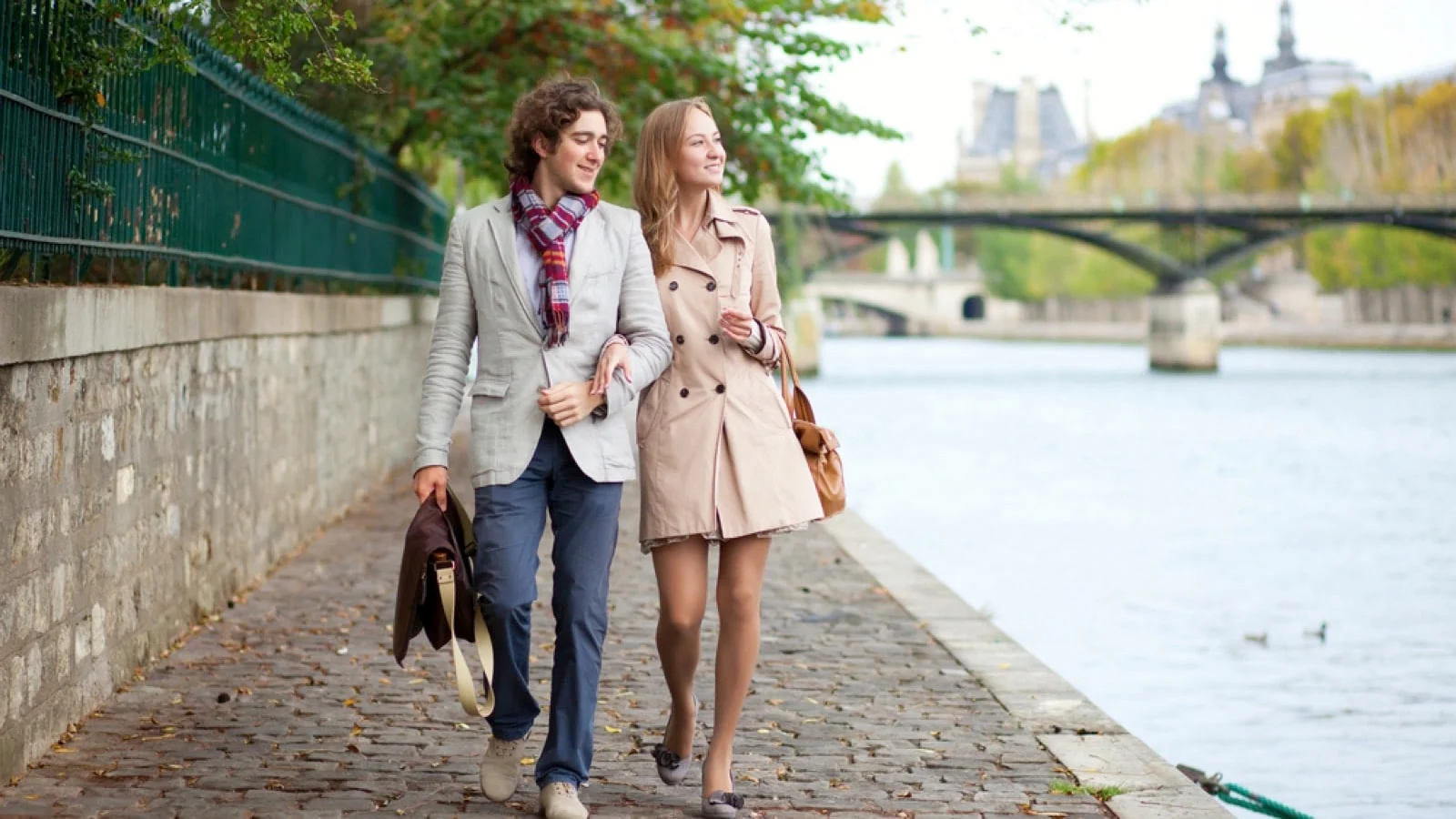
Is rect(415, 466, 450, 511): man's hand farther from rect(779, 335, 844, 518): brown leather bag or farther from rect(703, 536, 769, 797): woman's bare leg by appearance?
rect(779, 335, 844, 518): brown leather bag

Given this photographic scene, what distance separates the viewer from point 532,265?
A: 4.52 m

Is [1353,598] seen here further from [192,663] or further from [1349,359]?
[1349,359]

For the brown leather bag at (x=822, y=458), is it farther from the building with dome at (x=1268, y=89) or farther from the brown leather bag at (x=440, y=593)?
the building with dome at (x=1268, y=89)

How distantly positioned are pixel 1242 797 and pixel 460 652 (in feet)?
9.73

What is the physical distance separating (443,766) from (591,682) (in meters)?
0.80

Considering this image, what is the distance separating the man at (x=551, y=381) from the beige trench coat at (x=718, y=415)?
14 centimetres

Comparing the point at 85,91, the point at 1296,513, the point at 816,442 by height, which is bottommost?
the point at 1296,513

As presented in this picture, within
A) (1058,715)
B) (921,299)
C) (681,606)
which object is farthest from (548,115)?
(921,299)

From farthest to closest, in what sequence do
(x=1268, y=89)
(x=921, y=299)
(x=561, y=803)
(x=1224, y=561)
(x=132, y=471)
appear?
(x=1268, y=89)
(x=921, y=299)
(x=1224, y=561)
(x=132, y=471)
(x=561, y=803)

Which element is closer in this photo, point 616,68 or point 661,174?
point 661,174

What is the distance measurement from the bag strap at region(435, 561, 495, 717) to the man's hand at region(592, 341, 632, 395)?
527 millimetres

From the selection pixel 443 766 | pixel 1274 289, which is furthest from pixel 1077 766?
pixel 1274 289

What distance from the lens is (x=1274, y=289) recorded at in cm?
9894

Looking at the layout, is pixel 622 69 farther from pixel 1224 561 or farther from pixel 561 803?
pixel 561 803
